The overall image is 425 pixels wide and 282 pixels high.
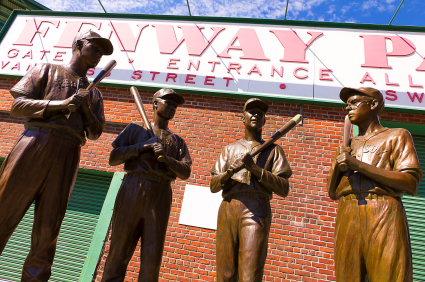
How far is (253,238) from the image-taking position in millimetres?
2691

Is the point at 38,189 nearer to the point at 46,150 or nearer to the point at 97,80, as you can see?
the point at 46,150

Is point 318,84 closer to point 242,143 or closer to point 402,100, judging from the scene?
point 402,100

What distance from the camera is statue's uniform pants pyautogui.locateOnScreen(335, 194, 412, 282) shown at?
2.28 m

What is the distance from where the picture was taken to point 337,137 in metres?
6.02

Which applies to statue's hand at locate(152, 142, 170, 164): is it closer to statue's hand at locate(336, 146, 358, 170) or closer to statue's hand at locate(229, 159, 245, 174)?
statue's hand at locate(229, 159, 245, 174)

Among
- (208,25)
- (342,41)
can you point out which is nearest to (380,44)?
(342,41)

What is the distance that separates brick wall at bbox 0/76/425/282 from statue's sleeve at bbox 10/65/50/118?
3.44m

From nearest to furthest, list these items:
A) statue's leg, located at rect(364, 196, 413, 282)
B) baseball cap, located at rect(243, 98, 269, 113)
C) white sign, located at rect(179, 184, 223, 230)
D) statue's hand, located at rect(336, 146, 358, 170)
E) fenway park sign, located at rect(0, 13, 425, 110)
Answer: statue's leg, located at rect(364, 196, 413, 282)
statue's hand, located at rect(336, 146, 358, 170)
baseball cap, located at rect(243, 98, 269, 113)
white sign, located at rect(179, 184, 223, 230)
fenway park sign, located at rect(0, 13, 425, 110)

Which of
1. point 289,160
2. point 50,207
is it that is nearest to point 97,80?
point 50,207

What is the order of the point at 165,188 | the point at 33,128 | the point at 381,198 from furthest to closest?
the point at 165,188
the point at 33,128
the point at 381,198

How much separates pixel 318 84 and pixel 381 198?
13.6ft

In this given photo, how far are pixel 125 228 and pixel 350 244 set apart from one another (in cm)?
189

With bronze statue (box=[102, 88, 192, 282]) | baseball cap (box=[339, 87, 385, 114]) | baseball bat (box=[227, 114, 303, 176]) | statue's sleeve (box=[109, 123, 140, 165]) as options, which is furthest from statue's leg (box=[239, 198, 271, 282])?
baseball cap (box=[339, 87, 385, 114])

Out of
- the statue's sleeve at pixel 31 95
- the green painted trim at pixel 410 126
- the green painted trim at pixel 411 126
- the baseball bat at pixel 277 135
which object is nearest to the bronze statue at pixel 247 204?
the baseball bat at pixel 277 135
